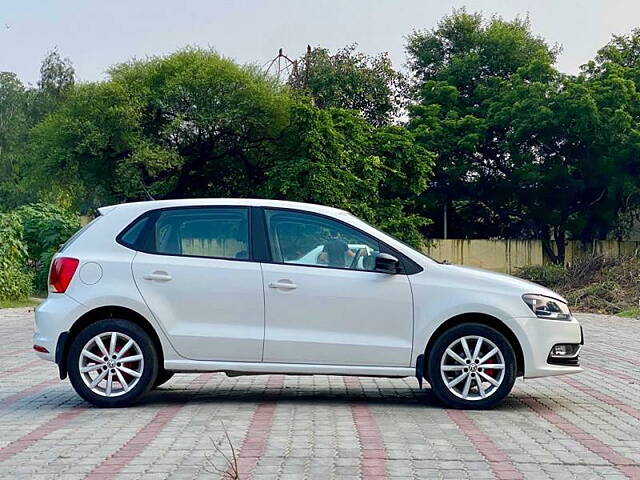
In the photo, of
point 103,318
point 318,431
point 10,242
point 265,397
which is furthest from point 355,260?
point 10,242

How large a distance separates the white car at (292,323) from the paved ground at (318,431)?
1.16 feet

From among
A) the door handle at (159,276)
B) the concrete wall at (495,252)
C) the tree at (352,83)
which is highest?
the tree at (352,83)

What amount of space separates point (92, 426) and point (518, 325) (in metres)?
3.63

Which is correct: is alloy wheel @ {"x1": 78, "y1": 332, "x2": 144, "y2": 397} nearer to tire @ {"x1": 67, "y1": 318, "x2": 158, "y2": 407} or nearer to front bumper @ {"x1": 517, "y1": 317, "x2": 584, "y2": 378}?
tire @ {"x1": 67, "y1": 318, "x2": 158, "y2": 407}

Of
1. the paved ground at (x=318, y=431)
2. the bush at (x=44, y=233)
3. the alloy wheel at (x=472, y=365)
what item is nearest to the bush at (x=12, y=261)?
the bush at (x=44, y=233)

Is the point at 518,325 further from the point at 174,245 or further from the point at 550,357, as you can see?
the point at 174,245

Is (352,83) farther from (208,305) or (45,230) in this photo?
(208,305)

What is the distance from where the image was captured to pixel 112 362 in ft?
28.0

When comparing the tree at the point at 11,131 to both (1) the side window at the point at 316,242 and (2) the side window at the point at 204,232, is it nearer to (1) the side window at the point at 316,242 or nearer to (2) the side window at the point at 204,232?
(2) the side window at the point at 204,232

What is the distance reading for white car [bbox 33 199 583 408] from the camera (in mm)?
8508

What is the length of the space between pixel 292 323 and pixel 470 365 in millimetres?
1562

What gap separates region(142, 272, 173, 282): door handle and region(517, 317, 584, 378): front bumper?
3032 mm

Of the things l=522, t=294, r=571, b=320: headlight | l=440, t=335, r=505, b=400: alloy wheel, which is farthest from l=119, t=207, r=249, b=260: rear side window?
l=522, t=294, r=571, b=320: headlight

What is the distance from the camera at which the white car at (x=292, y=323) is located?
27.9ft
